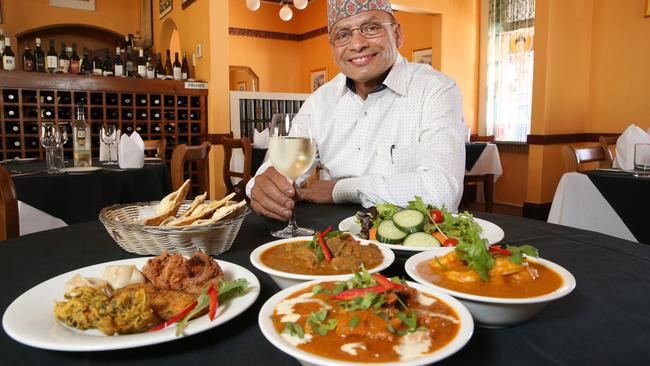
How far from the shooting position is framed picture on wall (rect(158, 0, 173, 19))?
7379 mm

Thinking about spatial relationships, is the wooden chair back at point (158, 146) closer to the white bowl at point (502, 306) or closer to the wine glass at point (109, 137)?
the wine glass at point (109, 137)

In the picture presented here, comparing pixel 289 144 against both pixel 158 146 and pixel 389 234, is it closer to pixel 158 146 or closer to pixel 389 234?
pixel 389 234

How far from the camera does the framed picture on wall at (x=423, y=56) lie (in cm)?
764

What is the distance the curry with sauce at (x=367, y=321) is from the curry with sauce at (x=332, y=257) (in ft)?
0.47

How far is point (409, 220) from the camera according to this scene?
985 mm

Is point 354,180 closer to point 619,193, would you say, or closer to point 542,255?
point 542,255

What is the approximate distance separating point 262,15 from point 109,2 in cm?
342

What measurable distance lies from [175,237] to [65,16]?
8383mm

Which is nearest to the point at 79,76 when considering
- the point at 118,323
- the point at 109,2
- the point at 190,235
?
the point at 109,2

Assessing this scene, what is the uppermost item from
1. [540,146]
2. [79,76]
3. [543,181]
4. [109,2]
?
[109,2]

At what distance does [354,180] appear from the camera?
1.64 m

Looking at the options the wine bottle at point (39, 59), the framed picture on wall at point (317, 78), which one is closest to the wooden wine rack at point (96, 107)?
the wine bottle at point (39, 59)

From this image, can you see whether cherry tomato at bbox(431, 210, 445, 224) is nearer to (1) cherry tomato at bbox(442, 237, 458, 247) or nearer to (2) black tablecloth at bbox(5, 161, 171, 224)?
(1) cherry tomato at bbox(442, 237, 458, 247)

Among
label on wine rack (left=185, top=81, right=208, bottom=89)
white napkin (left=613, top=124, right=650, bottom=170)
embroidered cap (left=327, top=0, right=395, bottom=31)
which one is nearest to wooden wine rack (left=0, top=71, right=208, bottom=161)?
label on wine rack (left=185, top=81, right=208, bottom=89)
